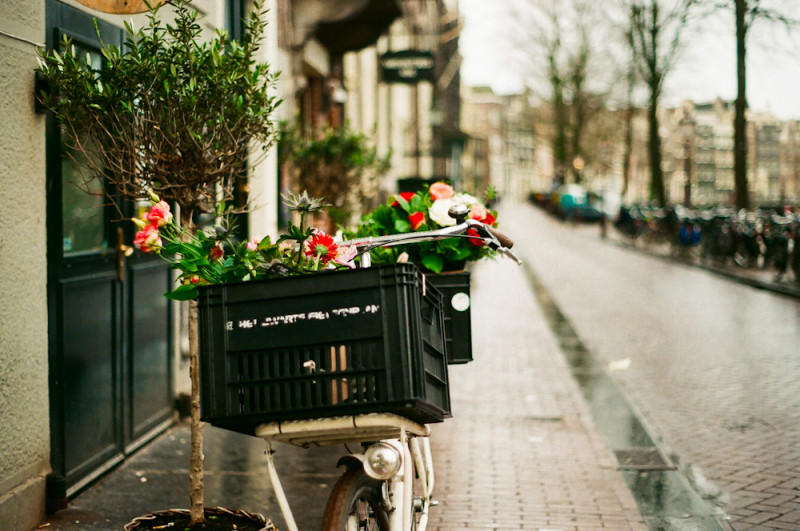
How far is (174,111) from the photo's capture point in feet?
12.0

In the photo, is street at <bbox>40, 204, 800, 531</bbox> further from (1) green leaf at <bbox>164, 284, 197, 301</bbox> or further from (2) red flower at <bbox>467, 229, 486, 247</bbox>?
(1) green leaf at <bbox>164, 284, 197, 301</bbox>

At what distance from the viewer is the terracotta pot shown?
3436 mm

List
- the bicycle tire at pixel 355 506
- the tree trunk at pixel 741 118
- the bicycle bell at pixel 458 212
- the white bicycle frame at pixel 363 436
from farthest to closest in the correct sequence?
the tree trunk at pixel 741 118
the bicycle bell at pixel 458 212
the bicycle tire at pixel 355 506
the white bicycle frame at pixel 363 436

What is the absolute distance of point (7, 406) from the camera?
162 inches

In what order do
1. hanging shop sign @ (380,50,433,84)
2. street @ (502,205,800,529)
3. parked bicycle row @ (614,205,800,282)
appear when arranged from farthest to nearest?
hanging shop sign @ (380,50,433,84), parked bicycle row @ (614,205,800,282), street @ (502,205,800,529)

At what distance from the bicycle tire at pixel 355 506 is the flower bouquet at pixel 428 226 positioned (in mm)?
1075

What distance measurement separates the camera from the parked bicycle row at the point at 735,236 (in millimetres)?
17062

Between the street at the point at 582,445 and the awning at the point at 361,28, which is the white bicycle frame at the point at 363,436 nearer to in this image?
the street at the point at 582,445

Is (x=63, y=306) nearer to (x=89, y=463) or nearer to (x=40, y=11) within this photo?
(x=89, y=463)

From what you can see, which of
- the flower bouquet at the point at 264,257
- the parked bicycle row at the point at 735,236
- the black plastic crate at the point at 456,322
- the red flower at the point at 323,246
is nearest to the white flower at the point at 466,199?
the black plastic crate at the point at 456,322

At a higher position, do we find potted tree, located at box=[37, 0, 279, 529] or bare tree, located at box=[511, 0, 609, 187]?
bare tree, located at box=[511, 0, 609, 187]

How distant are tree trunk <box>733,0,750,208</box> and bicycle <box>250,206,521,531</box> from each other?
2032 cm

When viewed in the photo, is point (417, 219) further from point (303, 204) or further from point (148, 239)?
point (148, 239)

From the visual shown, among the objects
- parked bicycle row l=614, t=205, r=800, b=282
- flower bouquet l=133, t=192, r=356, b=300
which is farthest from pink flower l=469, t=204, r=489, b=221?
parked bicycle row l=614, t=205, r=800, b=282
